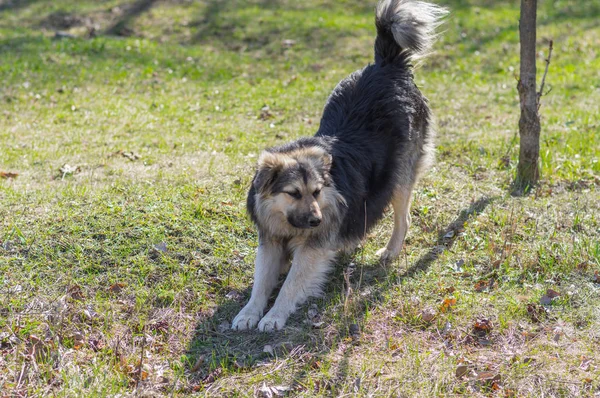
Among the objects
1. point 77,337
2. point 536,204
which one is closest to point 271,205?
point 77,337

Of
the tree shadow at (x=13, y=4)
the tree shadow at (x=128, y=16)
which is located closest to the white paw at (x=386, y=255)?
the tree shadow at (x=128, y=16)

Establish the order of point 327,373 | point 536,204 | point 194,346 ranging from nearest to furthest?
1. point 327,373
2. point 194,346
3. point 536,204

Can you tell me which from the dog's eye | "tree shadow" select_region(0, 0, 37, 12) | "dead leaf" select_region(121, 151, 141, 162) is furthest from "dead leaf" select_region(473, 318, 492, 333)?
"tree shadow" select_region(0, 0, 37, 12)

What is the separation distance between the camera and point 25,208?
585 centimetres

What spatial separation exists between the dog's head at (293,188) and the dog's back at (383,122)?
0.22 metres

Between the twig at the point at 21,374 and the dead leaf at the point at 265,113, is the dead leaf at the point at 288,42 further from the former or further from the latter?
the twig at the point at 21,374

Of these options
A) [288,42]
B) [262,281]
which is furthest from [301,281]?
[288,42]

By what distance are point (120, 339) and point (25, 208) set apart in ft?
6.80

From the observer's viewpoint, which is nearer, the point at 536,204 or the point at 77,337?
the point at 77,337

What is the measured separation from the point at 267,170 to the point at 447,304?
164 centimetres

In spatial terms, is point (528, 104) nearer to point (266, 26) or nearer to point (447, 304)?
point (447, 304)

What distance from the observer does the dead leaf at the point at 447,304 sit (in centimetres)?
477

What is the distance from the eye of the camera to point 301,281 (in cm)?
491

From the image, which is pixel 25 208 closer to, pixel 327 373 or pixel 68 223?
pixel 68 223
